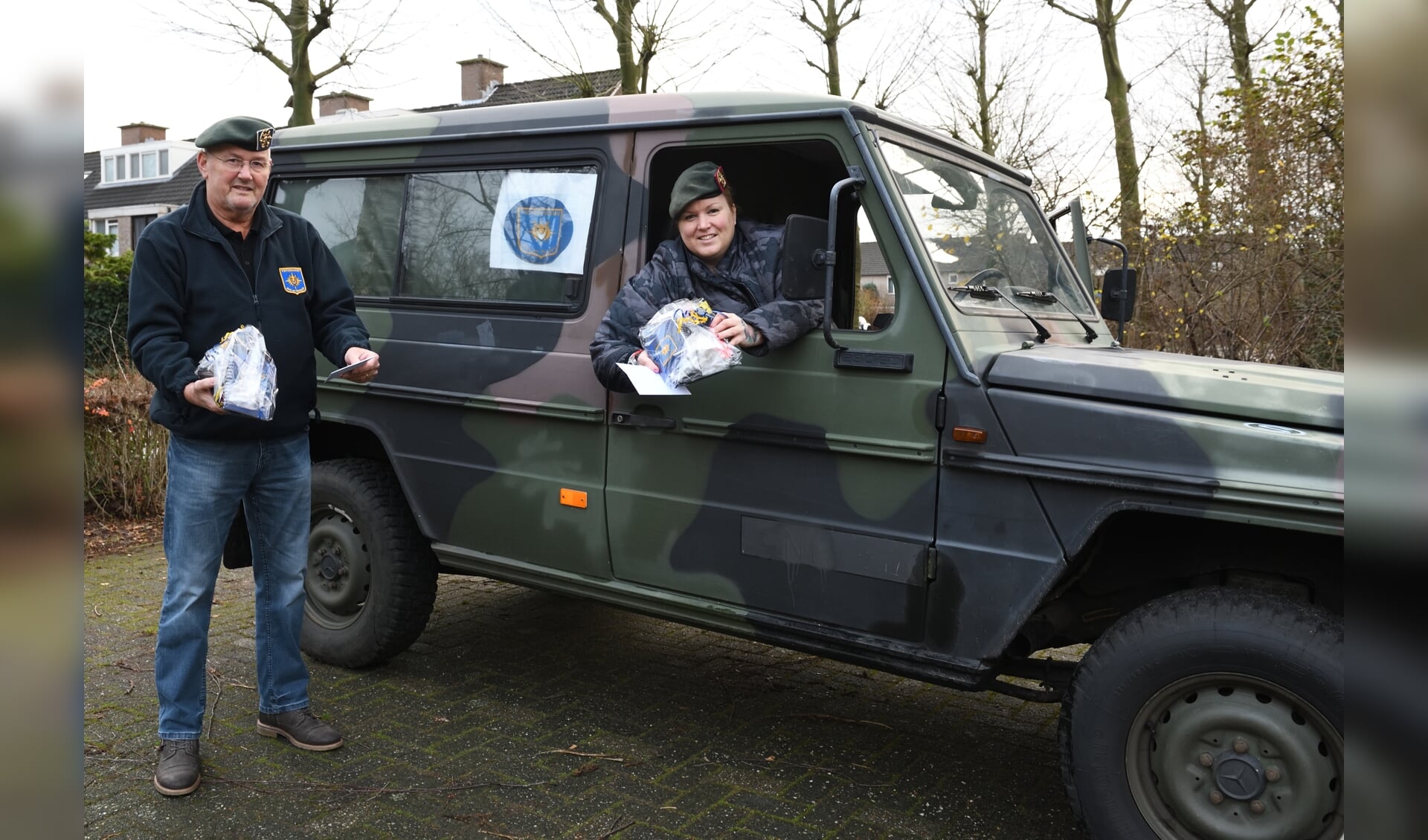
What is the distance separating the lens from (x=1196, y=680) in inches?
107

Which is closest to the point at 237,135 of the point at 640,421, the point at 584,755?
the point at 640,421

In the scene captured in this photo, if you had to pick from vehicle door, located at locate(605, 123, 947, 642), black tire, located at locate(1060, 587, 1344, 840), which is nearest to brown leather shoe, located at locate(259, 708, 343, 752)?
vehicle door, located at locate(605, 123, 947, 642)

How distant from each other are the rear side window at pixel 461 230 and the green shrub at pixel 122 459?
12.1 ft

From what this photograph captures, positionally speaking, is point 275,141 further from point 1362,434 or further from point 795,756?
point 1362,434

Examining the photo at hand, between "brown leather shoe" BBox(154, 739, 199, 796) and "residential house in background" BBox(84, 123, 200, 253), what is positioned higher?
"residential house in background" BBox(84, 123, 200, 253)

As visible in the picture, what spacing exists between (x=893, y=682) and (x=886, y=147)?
7.96ft

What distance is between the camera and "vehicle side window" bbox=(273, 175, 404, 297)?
444cm

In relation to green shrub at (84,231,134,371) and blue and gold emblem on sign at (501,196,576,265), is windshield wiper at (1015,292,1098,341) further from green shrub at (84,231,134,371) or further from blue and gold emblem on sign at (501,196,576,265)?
green shrub at (84,231,134,371)

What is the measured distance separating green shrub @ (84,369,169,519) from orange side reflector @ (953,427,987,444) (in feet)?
20.7

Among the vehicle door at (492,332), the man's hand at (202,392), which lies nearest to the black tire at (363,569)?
the vehicle door at (492,332)

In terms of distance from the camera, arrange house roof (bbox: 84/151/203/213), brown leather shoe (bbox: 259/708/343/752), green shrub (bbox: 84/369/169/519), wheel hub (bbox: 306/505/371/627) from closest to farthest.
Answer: brown leather shoe (bbox: 259/708/343/752) → wheel hub (bbox: 306/505/371/627) → green shrub (bbox: 84/369/169/519) → house roof (bbox: 84/151/203/213)

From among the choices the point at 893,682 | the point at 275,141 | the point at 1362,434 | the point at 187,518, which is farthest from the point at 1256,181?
the point at 1362,434

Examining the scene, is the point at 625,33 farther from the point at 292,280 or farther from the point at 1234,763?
the point at 1234,763

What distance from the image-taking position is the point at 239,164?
135 inches
